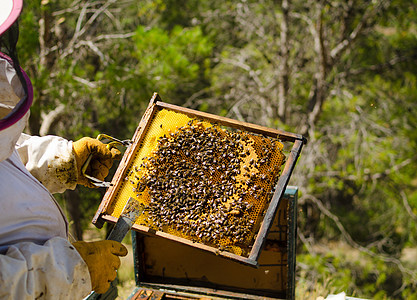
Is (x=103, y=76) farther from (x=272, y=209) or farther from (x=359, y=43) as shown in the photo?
(x=359, y=43)

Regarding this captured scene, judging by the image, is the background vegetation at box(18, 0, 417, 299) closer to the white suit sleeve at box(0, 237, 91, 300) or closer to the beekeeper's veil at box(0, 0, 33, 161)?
the beekeeper's veil at box(0, 0, 33, 161)

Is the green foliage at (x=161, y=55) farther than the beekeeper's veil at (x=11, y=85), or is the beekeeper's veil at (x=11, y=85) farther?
the green foliage at (x=161, y=55)

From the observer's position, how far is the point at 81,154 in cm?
259

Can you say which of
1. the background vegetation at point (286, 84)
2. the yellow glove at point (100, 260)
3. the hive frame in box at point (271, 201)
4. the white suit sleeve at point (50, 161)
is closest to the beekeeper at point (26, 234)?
the yellow glove at point (100, 260)

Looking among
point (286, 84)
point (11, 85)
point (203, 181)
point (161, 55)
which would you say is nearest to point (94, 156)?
point (203, 181)

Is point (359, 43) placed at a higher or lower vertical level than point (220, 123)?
higher

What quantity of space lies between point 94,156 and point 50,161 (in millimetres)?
328

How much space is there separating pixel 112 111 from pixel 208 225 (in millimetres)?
5491

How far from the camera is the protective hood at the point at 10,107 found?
1.55 metres

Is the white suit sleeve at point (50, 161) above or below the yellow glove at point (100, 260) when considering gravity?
above

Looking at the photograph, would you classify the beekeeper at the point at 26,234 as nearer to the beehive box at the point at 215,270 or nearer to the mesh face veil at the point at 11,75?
the mesh face veil at the point at 11,75

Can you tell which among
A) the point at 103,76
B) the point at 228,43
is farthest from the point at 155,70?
the point at 228,43

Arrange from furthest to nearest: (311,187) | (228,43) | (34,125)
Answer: (228,43) < (311,187) < (34,125)

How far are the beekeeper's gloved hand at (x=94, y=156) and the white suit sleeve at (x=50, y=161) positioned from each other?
0.06 meters
